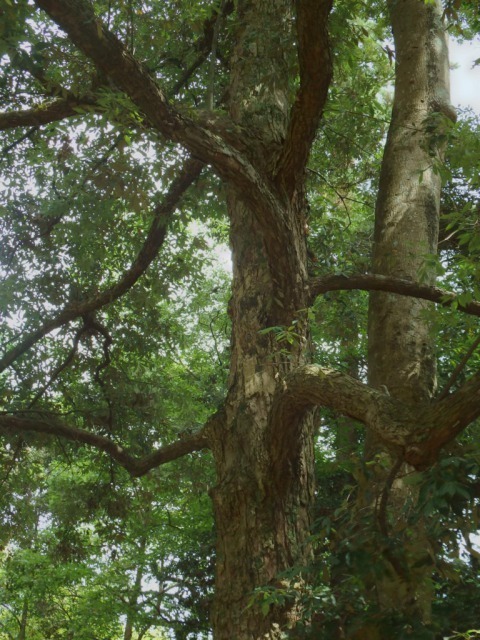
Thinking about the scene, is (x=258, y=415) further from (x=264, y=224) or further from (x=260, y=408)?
(x=264, y=224)

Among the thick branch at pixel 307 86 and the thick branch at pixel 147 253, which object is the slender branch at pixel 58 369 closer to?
the thick branch at pixel 147 253

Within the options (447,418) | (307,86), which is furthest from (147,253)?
(447,418)

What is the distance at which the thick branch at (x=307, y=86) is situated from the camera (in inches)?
160

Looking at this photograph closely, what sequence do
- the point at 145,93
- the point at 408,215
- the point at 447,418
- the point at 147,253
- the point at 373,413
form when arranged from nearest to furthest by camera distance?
1. the point at 447,418
2. the point at 373,413
3. the point at 145,93
4. the point at 408,215
5. the point at 147,253

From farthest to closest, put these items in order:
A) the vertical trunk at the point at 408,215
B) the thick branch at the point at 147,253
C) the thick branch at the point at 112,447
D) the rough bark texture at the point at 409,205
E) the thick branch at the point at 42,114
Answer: the thick branch at the point at 147,253 < the thick branch at the point at 42,114 < the thick branch at the point at 112,447 < the rough bark texture at the point at 409,205 < the vertical trunk at the point at 408,215

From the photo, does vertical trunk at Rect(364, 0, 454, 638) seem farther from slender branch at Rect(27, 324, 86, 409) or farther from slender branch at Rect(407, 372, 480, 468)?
slender branch at Rect(27, 324, 86, 409)

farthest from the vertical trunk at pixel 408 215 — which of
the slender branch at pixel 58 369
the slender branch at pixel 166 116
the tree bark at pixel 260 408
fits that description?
the slender branch at pixel 58 369

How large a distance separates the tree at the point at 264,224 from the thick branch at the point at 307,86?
0.5 inches

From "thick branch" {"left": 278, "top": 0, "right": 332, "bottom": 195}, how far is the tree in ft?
0.04

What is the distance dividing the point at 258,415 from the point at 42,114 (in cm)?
335

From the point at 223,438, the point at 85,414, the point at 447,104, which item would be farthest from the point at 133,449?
the point at 447,104

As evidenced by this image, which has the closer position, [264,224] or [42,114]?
[264,224]

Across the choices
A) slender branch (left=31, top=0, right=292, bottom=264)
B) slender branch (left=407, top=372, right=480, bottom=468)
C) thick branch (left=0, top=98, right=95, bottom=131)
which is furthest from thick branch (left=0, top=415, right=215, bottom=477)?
slender branch (left=407, top=372, right=480, bottom=468)

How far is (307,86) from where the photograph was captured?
442 cm
